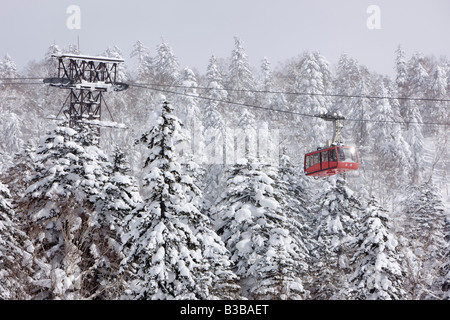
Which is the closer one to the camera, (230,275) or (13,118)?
(230,275)

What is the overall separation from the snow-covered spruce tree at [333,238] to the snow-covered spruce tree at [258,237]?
10.5 ft

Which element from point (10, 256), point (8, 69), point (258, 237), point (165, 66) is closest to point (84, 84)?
point (10, 256)

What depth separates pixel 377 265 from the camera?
21.6 m

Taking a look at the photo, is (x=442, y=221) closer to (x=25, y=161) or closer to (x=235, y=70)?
(x=25, y=161)

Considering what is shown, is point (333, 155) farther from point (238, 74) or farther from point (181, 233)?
point (238, 74)

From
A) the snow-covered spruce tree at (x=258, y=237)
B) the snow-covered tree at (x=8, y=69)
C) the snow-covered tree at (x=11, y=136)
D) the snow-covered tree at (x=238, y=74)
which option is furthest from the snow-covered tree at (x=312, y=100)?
the snow-covered tree at (x=8, y=69)

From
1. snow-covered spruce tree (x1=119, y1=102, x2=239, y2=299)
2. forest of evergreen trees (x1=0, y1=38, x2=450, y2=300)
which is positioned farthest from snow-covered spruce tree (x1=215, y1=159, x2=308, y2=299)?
snow-covered spruce tree (x1=119, y1=102, x2=239, y2=299)

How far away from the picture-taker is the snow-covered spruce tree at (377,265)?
21594mm

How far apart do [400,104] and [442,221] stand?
52.1 meters

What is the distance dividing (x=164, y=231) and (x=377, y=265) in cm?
1185

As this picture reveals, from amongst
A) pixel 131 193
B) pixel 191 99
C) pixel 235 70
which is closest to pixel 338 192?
pixel 131 193

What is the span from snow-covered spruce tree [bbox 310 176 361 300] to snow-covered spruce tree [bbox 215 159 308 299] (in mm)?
3192

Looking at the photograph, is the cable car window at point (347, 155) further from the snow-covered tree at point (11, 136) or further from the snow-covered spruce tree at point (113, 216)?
the snow-covered tree at point (11, 136)

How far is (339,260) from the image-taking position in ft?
98.9
